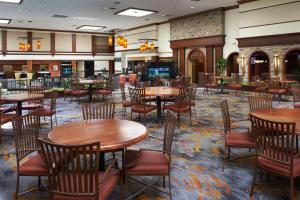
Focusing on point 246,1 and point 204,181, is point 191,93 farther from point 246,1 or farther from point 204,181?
point 246,1

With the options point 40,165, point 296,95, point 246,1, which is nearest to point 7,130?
point 40,165

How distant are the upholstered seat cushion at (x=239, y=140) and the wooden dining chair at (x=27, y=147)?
7.28 feet

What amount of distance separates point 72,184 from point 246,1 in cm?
1254

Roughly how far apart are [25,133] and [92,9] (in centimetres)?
1172

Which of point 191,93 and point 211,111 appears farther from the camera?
point 211,111

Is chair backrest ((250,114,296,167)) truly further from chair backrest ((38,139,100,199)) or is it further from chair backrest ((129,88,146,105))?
chair backrest ((129,88,146,105))

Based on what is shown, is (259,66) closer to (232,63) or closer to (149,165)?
(232,63)

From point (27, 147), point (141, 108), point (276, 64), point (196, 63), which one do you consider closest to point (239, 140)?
point (27, 147)

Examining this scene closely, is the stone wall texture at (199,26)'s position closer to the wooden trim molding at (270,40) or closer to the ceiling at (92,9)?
the ceiling at (92,9)

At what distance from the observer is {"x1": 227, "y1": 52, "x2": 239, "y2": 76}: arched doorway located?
14.3 m

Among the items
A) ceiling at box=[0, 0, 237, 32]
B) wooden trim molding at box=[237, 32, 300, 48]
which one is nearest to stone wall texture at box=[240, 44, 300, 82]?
wooden trim molding at box=[237, 32, 300, 48]

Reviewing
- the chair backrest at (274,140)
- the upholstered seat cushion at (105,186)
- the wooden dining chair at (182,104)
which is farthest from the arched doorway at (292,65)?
the upholstered seat cushion at (105,186)

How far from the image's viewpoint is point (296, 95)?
6.09 m

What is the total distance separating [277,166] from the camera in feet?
8.99
